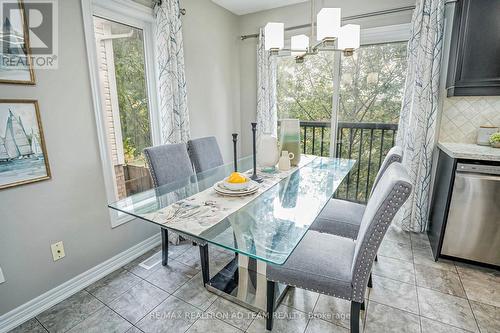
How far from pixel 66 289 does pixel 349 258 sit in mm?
1939

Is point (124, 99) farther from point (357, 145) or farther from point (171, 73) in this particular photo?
point (357, 145)

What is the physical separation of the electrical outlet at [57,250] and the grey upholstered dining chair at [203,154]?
3.70 ft

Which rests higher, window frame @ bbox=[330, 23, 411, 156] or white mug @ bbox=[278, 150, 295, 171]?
window frame @ bbox=[330, 23, 411, 156]

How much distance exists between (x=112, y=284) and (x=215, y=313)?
88 centimetres

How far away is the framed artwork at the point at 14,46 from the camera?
4.64 feet

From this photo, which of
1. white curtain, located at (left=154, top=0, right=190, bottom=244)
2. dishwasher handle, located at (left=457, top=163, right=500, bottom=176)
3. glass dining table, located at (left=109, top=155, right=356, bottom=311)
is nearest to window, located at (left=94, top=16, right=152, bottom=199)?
white curtain, located at (left=154, top=0, right=190, bottom=244)

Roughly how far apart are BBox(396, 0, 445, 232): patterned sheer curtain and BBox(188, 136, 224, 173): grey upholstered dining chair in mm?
1921

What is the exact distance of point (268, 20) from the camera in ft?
10.5

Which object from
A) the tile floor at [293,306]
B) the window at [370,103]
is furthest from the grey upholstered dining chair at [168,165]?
the window at [370,103]

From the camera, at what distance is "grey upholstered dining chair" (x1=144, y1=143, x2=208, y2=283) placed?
1.90 metres

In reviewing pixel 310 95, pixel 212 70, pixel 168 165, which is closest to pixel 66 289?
pixel 168 165

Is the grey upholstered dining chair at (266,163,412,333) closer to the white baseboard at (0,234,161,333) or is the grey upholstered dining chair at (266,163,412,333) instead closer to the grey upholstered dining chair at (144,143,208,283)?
the grey upholstered dining chair at (144,143,208,283)

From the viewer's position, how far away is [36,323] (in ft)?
5.19

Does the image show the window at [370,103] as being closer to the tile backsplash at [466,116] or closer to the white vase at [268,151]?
the tile backsplash at [466,116]
